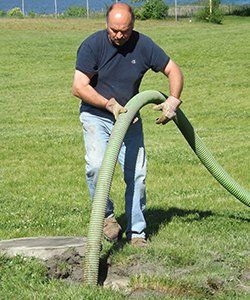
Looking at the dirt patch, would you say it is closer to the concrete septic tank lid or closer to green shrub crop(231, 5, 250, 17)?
the concrete septic tank lid

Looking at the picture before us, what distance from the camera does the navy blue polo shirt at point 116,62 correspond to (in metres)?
6.04

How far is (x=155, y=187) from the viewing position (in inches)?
370

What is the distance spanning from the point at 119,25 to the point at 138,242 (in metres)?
1.72

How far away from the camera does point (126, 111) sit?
5.68 m

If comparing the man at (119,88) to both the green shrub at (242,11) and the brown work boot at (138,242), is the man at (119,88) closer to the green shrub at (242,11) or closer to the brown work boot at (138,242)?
the brown work boot at (138,242)

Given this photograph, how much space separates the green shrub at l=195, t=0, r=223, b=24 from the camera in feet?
150

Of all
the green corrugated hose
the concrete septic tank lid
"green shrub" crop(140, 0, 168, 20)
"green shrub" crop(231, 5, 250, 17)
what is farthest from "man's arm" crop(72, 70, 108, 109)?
"green shrub" crop(231, 5, 250, 17)

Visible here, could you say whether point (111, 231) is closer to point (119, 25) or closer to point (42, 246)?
point (42, 246)

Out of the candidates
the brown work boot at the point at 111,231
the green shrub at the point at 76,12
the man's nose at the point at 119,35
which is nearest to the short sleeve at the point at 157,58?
the man's nose at the point at 119,35

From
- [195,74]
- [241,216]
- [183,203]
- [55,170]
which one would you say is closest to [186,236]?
[241,216]

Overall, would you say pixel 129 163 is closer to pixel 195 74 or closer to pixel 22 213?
pixel 22 213

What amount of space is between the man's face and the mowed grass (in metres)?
1.61

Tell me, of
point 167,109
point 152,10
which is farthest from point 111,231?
point 152,10

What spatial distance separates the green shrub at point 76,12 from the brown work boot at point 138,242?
45.7 m
